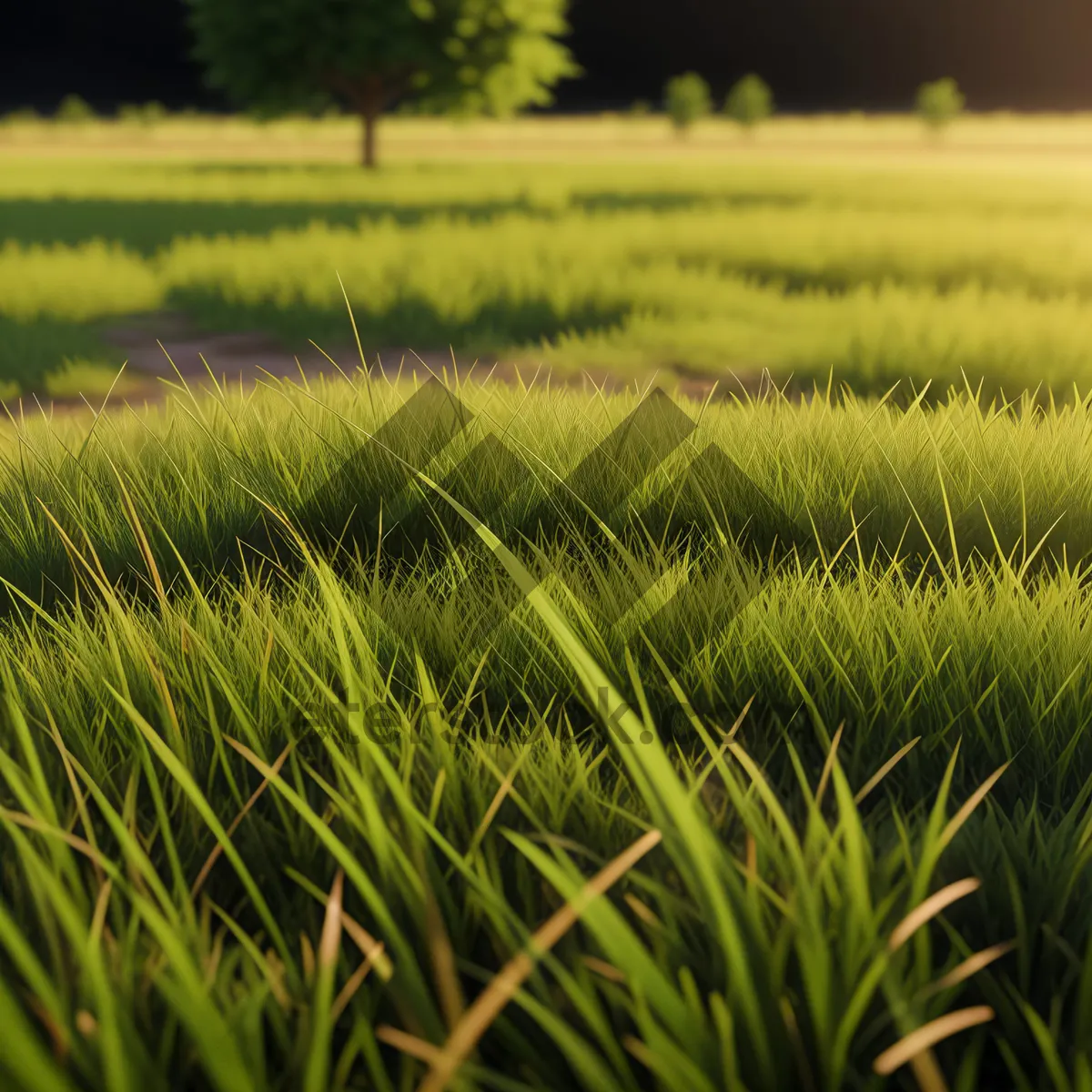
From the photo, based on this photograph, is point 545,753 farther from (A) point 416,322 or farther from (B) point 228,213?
(B) point 228,213

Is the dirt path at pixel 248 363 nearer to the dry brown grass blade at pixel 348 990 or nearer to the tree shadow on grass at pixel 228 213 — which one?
the dry brown grass blade at pixel 348 990

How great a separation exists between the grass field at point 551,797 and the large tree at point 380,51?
21600 millimetres

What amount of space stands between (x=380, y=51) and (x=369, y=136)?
503 cm

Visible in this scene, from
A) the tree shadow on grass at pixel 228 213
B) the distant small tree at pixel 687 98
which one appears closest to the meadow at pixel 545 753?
the tree shadow on grass at pixel 228 213

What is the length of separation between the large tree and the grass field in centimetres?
2160

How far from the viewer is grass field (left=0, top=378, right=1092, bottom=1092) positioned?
0.68 m

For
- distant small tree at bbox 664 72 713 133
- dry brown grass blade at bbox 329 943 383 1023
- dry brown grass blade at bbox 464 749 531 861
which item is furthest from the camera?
distant small tree at bbox 664 72 713 133

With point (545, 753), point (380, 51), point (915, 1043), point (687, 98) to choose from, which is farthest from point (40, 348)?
point (687, 98)

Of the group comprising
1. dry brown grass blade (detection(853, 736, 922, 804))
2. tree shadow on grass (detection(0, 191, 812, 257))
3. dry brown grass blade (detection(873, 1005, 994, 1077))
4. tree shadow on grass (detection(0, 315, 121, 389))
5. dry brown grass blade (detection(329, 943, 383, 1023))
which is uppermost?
tree shadow on grass (detection(0, 191, 812, 257))

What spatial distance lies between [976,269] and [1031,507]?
637cm

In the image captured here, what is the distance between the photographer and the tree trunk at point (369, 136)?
980 inches

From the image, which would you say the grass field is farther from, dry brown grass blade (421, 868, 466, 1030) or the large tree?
the large tree

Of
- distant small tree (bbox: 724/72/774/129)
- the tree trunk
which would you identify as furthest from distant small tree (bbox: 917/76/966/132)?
the tree trunk

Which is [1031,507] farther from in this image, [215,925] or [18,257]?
[18,257]
